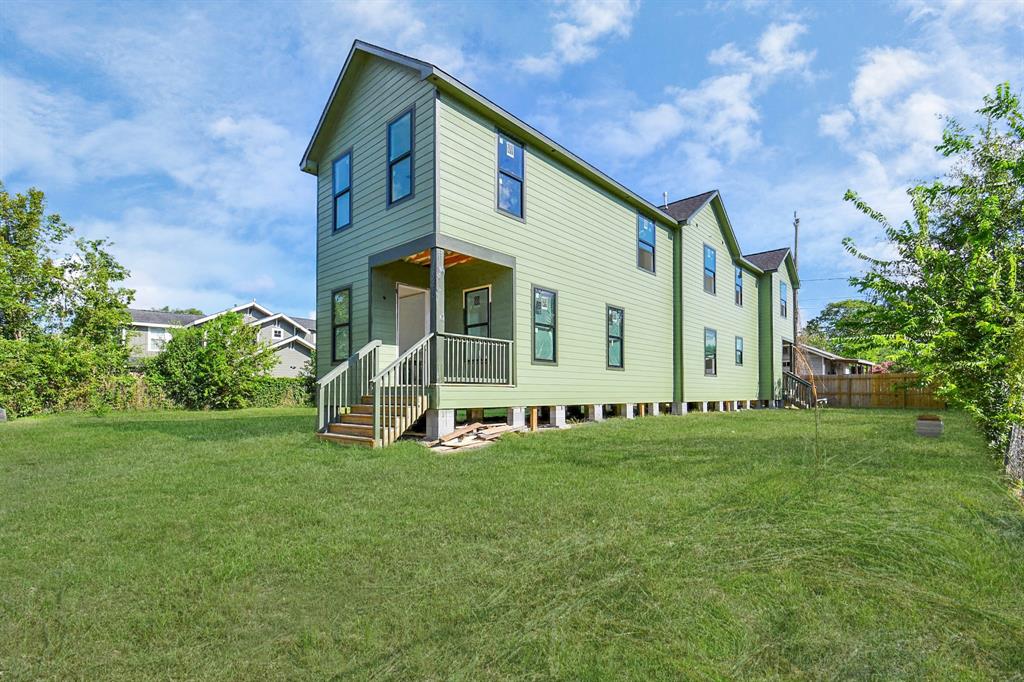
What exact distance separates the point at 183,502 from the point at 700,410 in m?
14.7

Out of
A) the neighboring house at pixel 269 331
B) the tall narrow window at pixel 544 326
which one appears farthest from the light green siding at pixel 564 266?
the neighboring house at pixel 269 331

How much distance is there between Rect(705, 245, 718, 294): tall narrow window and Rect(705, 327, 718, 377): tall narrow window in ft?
4.56

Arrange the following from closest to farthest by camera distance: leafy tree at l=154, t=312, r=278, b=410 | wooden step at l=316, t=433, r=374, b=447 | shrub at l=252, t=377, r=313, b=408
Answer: wooden step at l=316, t=433, r=374, b=447, leafy tree at l=154, t=312, r=278, b=410, shrub at l=252, t=377, r=313, b=408

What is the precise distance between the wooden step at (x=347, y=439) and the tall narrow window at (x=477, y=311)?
3584 mm

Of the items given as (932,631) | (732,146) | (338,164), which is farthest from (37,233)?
(932,631)

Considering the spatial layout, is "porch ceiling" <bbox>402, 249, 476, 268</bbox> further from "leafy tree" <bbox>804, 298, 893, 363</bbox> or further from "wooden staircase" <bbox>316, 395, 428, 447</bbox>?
"leafy tree" <bbox>804, 298, 893, 363</bbox>

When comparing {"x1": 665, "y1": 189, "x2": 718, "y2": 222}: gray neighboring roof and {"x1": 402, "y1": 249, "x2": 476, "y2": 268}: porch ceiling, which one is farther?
{"x1": 665, "y1": 189, "x2": 718, "y2": 222}: gray neighboring roof

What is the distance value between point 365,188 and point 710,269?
37.6 ft

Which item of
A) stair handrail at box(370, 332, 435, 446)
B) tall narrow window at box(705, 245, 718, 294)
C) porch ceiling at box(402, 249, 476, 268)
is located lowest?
stair handrail at box(370, 332, 435, 446)

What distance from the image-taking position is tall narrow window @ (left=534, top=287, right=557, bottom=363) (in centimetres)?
1031

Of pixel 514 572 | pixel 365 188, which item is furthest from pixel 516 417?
pixel 514 572

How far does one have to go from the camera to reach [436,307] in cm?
845

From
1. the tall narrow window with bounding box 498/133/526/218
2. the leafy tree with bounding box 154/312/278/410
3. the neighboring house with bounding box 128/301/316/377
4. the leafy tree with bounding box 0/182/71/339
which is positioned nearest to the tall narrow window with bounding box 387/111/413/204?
the tall narrow window with bounding box 498/133/526/218

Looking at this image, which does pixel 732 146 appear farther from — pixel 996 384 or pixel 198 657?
pixel 198 657
